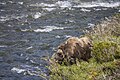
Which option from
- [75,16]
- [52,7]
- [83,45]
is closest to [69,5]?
[52,7]

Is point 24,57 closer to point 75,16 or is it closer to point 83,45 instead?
point 83,45

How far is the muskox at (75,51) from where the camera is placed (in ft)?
35.1

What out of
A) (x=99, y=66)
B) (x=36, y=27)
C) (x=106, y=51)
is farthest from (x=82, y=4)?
(x=99, y=66)

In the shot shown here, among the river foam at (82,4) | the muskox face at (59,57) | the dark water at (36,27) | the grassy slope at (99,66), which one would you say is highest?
the grassy slope at (99,66)

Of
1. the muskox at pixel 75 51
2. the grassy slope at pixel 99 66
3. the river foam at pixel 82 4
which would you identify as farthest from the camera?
the river foam at pixel 82 4

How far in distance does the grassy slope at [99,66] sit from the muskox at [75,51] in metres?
0.33

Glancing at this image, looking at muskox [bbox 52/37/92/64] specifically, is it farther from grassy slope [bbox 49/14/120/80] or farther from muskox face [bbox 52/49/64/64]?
grassy slope [bbox 49/14/120/80]

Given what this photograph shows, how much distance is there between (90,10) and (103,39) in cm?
1293

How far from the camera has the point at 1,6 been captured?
2444cm

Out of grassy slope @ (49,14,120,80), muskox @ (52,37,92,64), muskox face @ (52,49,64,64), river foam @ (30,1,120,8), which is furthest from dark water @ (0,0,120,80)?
grassy slope @ (49,14,120,80)

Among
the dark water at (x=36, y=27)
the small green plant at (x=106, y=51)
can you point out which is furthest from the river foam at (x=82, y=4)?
the small green plant at (x=106, y=51)

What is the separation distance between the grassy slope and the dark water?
1.23 meters

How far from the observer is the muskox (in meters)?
10.7

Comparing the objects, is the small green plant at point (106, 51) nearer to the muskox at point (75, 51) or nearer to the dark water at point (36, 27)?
the muskox at point (75, 51)
